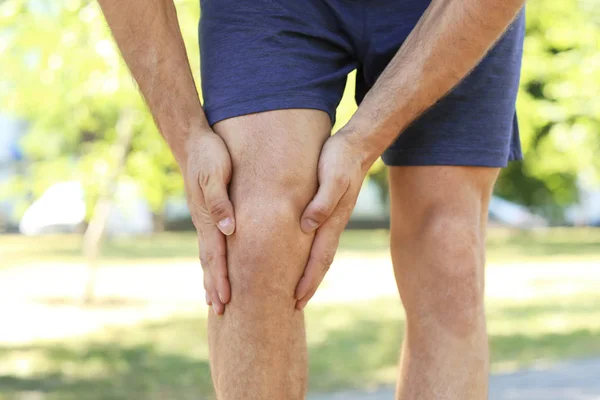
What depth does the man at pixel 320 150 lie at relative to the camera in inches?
46.2

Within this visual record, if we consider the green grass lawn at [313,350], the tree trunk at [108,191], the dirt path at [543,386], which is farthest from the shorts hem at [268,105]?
the tree trunk at [108,191]

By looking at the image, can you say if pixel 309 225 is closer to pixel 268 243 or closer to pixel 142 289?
pixel 268 243

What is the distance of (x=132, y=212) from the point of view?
352 inches

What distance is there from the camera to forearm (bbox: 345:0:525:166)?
124cm

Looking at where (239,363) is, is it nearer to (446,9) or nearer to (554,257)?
(446,9)

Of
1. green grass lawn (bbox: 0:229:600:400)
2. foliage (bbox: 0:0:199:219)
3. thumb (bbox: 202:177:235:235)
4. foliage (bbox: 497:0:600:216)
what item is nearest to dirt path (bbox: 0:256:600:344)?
green grass lawn (bbox: 0:229:600:400)

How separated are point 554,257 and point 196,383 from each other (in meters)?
11.5

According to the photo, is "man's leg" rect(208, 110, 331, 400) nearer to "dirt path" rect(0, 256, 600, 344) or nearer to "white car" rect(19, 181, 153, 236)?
"dirt path" rect(0, 256, 600, 344)

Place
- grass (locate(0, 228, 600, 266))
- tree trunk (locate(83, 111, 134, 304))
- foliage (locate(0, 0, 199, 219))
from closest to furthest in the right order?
foliage (locate(0, 0, 199, 219)) < tree trunk (locate(83, 111, 134, 304)) < grass (locate(0, 228, 600, 266))

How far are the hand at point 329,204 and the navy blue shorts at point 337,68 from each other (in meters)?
0.10

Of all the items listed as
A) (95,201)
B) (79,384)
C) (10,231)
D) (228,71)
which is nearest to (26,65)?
(95,201)

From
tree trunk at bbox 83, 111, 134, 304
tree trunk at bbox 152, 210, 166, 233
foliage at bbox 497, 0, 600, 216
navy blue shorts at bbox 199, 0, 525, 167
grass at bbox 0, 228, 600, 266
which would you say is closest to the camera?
navy blue shorts at bbox 199, 0, 525, 167

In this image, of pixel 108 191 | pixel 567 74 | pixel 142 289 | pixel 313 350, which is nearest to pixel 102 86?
pixel 108 191

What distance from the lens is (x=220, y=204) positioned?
3.89 feet
